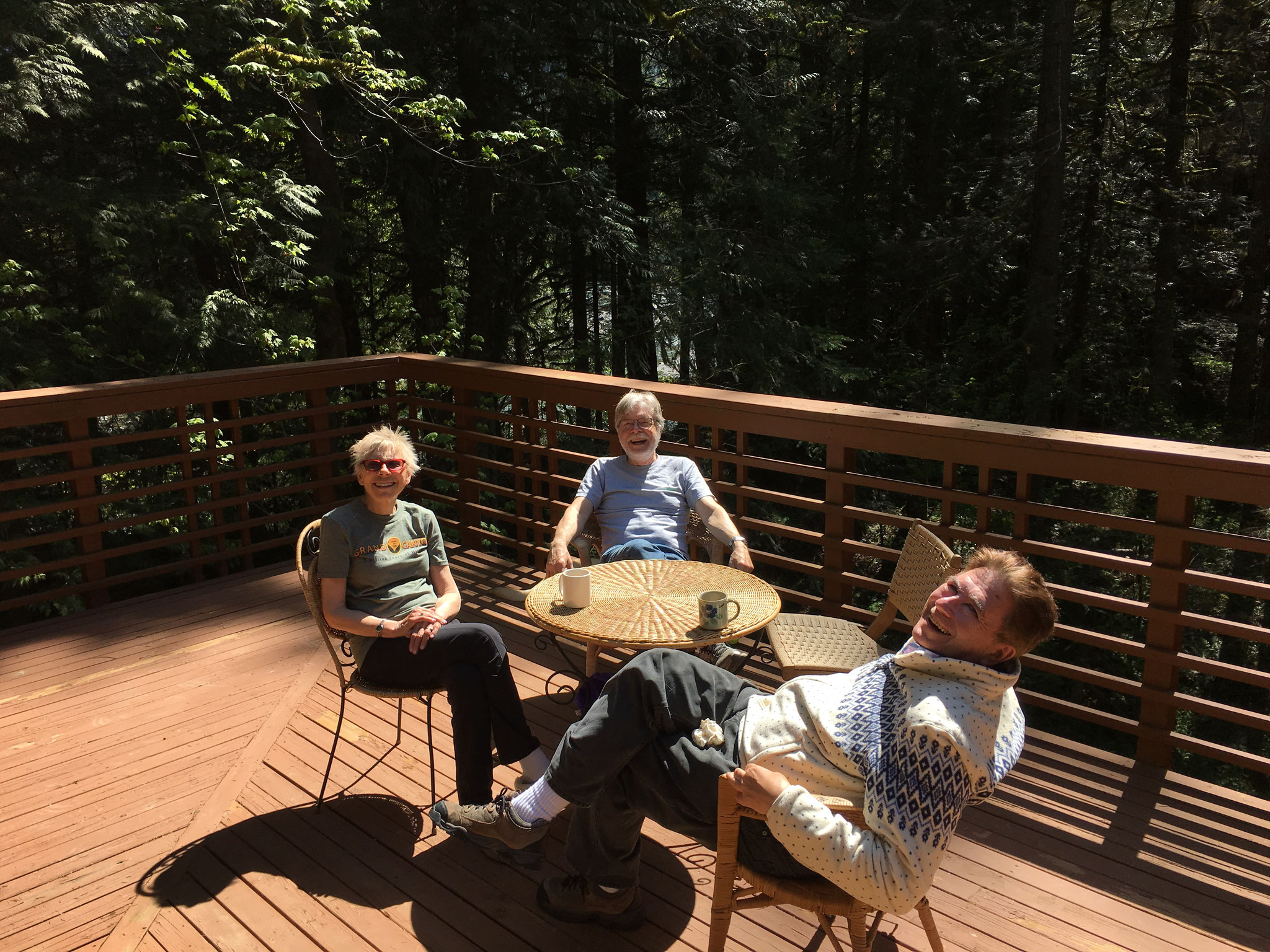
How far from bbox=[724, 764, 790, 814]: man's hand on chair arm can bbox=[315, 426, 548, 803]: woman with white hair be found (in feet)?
3.18

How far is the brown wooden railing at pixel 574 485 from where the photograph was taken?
9.21ft

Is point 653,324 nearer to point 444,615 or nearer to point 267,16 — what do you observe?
point 267,16

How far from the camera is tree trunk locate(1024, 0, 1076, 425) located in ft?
33.1

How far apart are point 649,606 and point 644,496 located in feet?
2.36

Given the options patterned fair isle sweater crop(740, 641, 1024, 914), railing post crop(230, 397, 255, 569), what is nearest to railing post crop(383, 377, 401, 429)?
railing post crop(230, 397, 255, 569)

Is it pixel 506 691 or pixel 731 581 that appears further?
pixel 731 581

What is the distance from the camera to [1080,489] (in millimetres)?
11453

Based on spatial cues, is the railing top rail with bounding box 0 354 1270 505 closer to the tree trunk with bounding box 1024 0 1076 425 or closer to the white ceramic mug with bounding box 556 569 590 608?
the white ceramic mug with bounding box 556 569 590 608

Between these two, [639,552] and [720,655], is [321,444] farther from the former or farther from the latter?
[720,655]

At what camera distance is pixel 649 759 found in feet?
6.63

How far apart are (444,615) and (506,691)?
1.03 ft

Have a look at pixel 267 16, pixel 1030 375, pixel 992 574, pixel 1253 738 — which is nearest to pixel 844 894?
pixel 992 574

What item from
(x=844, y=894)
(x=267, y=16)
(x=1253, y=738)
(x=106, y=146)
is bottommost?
(x=1253, y=738)

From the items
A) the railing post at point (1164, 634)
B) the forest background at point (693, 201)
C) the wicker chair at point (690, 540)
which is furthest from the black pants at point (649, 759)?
A: the forest background at point (693, 201)
